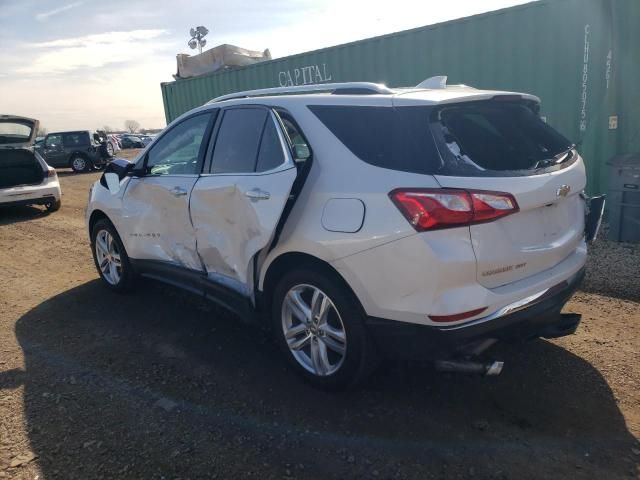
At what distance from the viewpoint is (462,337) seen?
2.38m

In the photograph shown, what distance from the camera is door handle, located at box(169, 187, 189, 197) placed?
3.73 meters

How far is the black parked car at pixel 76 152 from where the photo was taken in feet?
67.9

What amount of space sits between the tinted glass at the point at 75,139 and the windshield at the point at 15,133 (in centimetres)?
1223

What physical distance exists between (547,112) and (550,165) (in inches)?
177

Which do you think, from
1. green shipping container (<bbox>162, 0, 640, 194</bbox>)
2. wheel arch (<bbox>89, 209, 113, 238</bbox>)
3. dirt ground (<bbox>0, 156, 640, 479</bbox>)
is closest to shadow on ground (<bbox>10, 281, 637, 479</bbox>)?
dirt ground (<bbox>0, 156, 640, 479</bbox>)

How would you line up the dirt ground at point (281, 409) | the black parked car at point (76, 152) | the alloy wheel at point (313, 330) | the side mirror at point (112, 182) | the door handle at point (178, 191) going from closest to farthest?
the dirt ground at point (281, 409) < the alloy wheel at point (313, 330) < the door handle at point (178, 191) < the side mirror at point (112, 182) < the black parked car at point (76, 152)

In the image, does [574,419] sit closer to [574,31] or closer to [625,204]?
[625,204]

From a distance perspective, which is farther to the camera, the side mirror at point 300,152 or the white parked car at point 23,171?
the white parked car at point 23,171

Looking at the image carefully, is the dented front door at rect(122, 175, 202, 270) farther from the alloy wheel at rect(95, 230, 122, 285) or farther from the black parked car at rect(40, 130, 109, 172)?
the black parked car at rect(40, 130, 109, 172)

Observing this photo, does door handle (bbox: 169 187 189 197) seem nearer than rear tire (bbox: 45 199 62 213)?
Yes

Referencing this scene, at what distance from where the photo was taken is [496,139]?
2.70 m

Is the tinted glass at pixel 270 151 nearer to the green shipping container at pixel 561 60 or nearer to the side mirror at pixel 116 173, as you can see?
the side mirror at pixel 116 173

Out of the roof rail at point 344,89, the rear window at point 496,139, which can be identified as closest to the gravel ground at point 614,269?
the rear window at point 496,139

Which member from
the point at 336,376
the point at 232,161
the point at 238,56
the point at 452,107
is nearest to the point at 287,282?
the point at 336,376
